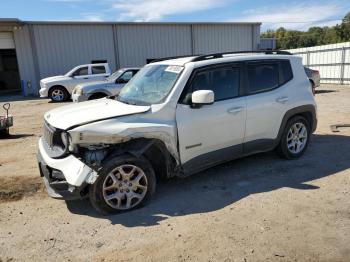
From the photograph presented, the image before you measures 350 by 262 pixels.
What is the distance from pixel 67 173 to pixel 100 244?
908 millimetres

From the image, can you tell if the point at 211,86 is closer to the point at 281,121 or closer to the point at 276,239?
the point at 281,121

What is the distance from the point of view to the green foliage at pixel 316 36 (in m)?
59.9

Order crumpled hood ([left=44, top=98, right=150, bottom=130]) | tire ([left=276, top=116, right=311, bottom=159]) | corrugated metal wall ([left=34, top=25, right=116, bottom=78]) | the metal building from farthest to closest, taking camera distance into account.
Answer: corrugated metal wall ([left=34, top=25, right=116, bottom=78])
the metal building
tire ([left=276, top=116, right=311, bottom=159])
crumpled hood ([left=44, top=98, right=150, bottom=130])

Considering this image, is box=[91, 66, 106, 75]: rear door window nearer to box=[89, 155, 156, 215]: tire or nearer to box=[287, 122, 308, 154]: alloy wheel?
box=[287, 122, 308, 154]: alloy wheel

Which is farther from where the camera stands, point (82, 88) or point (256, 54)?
point (82, 88)

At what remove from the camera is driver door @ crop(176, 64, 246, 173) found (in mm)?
4391

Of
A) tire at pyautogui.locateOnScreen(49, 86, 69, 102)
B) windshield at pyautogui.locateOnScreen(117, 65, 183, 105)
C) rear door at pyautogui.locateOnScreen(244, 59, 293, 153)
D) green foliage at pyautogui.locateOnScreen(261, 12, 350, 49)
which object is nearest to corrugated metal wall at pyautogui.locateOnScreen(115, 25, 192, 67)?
tire at pyautogui.locateOnScreen(49, 86, 69, 102)

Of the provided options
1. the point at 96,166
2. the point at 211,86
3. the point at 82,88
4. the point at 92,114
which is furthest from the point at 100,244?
the point at 82,88

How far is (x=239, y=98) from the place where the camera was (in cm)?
489

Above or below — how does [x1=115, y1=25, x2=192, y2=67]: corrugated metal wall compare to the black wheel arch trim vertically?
above

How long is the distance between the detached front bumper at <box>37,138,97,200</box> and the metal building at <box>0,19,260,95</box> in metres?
19.4

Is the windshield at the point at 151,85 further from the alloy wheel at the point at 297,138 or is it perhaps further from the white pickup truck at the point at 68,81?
the white pickup truck at the point at 68,81

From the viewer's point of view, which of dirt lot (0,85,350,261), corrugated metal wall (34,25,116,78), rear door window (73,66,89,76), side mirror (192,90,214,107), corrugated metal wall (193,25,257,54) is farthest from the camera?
corrugated metal wall (193,25,257,54)

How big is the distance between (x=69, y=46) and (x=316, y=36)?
68.1 m
